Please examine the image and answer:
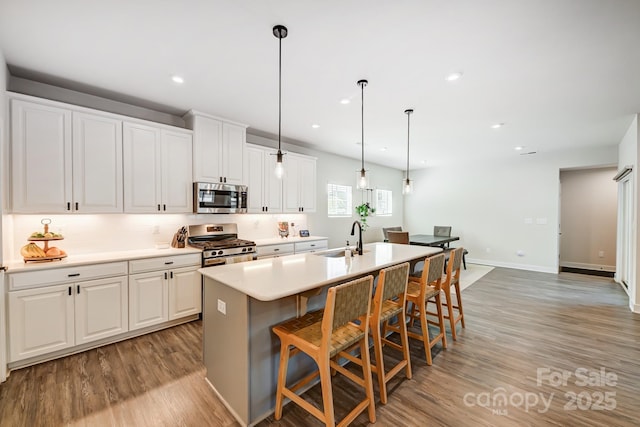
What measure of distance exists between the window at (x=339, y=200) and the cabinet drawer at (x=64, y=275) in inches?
164

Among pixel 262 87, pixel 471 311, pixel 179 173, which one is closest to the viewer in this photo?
pixel 262 87

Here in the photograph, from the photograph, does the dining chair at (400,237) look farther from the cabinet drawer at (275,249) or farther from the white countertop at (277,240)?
the cabinet drawer at (275,249)

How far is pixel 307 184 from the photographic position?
211 inches

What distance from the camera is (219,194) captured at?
3.99 m

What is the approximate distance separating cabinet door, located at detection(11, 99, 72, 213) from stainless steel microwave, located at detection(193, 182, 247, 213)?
1.31 m

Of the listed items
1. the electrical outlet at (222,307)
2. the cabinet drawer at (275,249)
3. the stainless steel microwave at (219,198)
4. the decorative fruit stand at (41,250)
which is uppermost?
the stainless steel microwave at (219,198)

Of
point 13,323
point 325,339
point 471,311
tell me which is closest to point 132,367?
point 13,323

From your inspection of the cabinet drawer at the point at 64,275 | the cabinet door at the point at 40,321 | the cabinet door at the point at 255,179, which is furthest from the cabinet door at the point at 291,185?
the cabinet door at the point at 40,321

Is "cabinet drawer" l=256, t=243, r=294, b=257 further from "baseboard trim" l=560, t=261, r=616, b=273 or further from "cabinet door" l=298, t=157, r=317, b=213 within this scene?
"baseboard trim" l=560, t=261, r=616, b=273

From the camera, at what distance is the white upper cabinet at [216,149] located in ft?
12.4

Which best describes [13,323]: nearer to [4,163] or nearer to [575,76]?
[4,163]

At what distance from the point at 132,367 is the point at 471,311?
417 cm

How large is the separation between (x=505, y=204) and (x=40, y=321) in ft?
28.6

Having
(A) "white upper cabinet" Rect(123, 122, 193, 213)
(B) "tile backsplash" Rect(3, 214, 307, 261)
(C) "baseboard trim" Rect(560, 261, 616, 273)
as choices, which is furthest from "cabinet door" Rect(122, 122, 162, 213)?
(C) "baseboard trim" Rect(560, 261, 616, 273)
